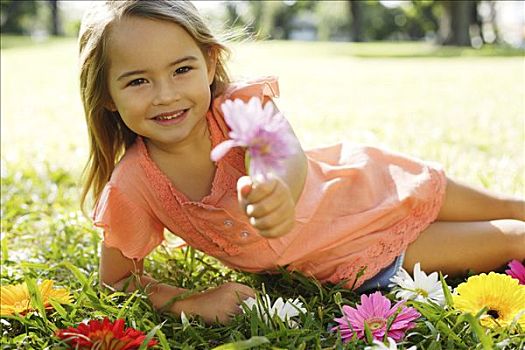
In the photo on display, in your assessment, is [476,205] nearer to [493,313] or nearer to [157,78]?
[493,313]

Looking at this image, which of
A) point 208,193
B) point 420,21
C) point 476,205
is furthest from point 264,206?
point 420,21

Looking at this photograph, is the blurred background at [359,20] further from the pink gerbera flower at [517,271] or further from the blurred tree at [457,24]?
the pink gerbera flower at [517,271]

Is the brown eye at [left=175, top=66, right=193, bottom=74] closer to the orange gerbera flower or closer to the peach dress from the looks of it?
the peach dress

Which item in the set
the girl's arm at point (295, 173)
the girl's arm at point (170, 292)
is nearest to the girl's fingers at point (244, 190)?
the girl's arm at point (295, 173)

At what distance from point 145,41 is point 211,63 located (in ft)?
1.06

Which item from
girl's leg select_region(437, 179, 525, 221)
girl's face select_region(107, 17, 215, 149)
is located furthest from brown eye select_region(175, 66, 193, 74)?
girl's leg select_region(437, 179, 525, 221)

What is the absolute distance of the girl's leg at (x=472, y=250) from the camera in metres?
2.29

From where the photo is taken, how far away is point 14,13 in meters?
35.8

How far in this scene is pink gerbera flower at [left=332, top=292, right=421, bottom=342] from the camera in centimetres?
173

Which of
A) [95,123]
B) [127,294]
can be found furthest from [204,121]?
[127,294]

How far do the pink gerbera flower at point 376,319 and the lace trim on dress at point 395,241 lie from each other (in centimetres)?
34

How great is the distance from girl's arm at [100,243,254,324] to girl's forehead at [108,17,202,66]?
61cm

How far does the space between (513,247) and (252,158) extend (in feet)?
4.59

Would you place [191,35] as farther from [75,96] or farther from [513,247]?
[75,96]
